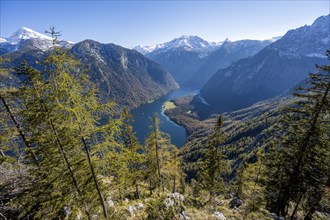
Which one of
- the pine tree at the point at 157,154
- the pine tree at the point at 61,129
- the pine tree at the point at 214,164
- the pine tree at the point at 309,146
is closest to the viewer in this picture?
the pine tree at the point at 61,129

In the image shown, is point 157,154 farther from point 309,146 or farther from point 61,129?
point 61,129

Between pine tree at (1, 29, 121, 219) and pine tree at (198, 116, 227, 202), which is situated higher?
pine tree at (1, 29, 121, 219)

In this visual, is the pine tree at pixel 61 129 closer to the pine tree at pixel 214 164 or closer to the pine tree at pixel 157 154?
the pine tree at pixel 214 164

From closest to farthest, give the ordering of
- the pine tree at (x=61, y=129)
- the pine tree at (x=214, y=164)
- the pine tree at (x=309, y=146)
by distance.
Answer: the pine tree at (x=61, y=129) < the pine tree at (x=309, y=146) < the pine tree at (x=214, y=164)

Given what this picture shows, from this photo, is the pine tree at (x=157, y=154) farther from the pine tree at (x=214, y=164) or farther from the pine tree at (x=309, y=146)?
the pine tree at (x=309, y=146)

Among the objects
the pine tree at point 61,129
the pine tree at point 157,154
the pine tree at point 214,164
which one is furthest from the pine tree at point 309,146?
the pine tree at point 157,154

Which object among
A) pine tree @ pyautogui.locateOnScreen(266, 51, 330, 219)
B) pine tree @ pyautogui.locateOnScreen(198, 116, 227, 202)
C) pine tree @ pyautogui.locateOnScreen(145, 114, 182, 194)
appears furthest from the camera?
pine tree @ pyautogui.locateOnScreen(145, 114, 182, 194)

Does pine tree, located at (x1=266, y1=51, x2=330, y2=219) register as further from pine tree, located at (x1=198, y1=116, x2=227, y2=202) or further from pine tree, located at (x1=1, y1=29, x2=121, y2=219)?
pine tree, located at (x1=1, y1=29, x2=121, y2=219)

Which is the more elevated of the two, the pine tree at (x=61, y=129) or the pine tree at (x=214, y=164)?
the pine tree at (x=61, y=129)

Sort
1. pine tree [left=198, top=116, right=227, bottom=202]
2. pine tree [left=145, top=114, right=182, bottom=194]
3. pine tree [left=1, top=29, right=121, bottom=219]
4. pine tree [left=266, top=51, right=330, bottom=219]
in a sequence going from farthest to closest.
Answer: pine tree [left=145, top=114, right=182, bottom=194] → pine tree [left=198, top=116, right=227, bottom=202] → pine tree [left=266, top=51, right=330, bottom=219] → pine tree [left=1, top=29, right=121, bottom=219]

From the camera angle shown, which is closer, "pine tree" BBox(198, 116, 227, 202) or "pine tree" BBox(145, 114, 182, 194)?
"pine tree" BBox(198, 116, 227, 202)

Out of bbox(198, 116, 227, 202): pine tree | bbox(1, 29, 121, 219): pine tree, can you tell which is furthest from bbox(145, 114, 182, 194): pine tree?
bbox(1, 29, 121, 219): pine tree

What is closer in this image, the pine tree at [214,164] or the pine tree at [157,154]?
the pine tree at [214,164]

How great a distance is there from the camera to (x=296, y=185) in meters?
16.2
